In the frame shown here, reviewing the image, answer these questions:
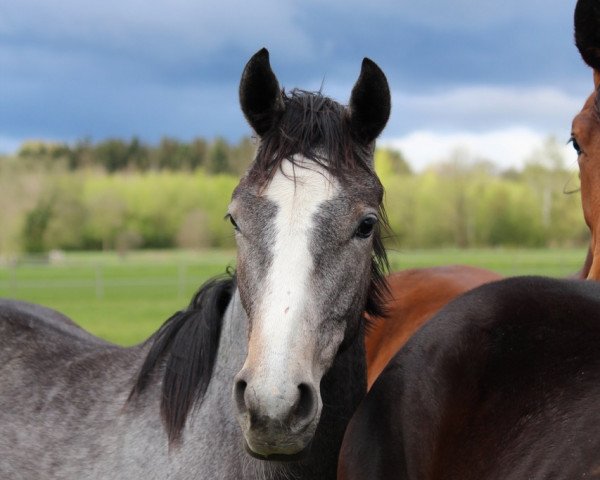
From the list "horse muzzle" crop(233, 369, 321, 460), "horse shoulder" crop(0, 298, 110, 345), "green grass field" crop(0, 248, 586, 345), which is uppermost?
"horse muzzle" crop(233, 369, 321, 460)

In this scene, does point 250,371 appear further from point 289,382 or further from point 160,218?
point 160,218

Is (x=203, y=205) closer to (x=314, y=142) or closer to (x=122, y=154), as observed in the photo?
(x=122, y=154)

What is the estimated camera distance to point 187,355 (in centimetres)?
323

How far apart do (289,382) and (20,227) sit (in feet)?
194

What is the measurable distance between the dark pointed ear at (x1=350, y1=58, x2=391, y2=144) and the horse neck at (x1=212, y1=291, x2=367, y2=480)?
31.1 inches

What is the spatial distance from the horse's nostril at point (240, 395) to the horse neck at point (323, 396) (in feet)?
2.10

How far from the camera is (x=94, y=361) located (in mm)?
3730

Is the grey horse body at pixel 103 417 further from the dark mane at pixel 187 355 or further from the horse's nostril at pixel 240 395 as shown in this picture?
the horse's nostril at pixel 240 395

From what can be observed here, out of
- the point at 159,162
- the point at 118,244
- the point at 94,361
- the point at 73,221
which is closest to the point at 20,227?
the point at 73,221

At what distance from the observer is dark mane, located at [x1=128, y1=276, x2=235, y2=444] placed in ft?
10.3

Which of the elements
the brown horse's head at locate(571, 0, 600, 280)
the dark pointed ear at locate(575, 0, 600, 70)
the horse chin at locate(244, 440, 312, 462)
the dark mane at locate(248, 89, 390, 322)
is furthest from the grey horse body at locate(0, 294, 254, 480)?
the dark pointed ear at locate(575, 0, 600, 70)

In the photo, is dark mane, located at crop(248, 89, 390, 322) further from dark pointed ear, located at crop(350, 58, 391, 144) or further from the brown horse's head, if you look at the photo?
the brown horse's head

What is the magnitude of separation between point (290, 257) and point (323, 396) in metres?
0.75

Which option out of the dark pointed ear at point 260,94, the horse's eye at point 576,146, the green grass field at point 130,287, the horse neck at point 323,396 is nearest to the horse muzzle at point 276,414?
the horse neck at point 323,396
